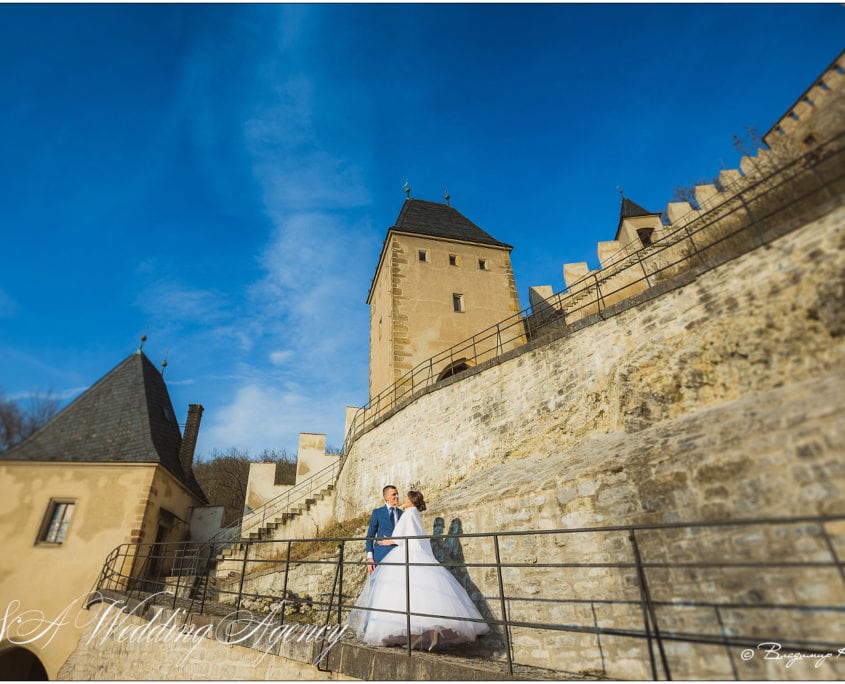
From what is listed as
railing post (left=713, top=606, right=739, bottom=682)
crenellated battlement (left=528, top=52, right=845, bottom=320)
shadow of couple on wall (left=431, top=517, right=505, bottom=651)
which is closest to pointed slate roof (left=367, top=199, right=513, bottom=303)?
crenellated battlement (left=528, top=52, right=845, bottom=320)

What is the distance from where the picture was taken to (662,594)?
4.20 m

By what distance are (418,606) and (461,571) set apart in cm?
250

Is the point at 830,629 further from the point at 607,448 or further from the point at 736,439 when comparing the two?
the point at 607,448

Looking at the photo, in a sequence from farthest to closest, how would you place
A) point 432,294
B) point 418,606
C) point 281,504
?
point 281,504
point 432,294
point 418,606

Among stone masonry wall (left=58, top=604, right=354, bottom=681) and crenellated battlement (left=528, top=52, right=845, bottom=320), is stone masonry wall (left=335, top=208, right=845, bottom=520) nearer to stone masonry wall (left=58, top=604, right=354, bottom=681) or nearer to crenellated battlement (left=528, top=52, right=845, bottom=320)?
crenellated battlement (left=528, top=52, right=845, bottom=320)

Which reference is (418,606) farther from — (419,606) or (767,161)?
(767,161)

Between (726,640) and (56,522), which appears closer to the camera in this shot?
(726,640)

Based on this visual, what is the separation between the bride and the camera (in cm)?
411

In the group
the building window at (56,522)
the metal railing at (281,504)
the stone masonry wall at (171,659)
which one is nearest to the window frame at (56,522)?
the building window at (56,522)

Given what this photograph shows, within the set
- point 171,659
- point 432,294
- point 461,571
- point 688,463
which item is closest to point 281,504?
point 432,294

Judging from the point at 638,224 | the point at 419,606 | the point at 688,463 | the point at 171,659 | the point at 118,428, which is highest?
the point at 638,224

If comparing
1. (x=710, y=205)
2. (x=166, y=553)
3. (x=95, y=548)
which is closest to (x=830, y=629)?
(x=710, y=205)

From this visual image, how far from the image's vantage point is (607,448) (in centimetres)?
614

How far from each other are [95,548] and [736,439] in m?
16.1
